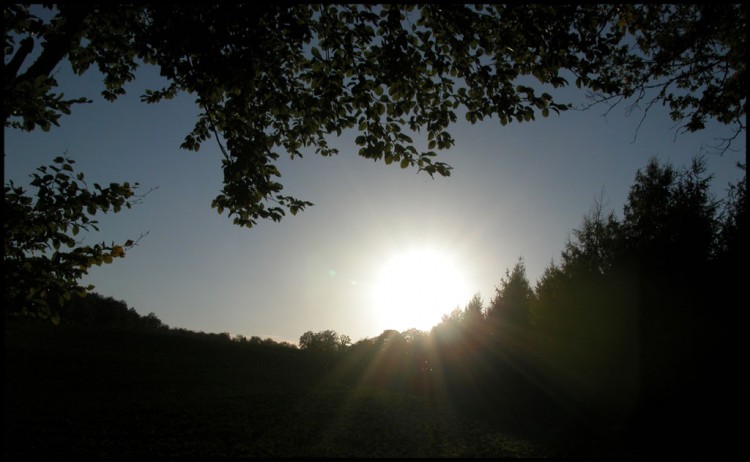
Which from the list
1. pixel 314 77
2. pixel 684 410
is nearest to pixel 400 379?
pixel 684 410

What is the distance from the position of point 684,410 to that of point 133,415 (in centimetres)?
1887

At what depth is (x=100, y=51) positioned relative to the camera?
761 cm

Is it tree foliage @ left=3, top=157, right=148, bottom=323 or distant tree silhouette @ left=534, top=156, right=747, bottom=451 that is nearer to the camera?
tree foliage @ left=3, top=157, right=148, bottom=323

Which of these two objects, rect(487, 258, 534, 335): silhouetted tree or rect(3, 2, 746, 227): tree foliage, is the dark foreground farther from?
rect(487, 258, 534, 335): silhouetted tree

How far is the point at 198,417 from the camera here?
576 inches

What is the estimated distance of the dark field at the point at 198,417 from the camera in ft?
35.0

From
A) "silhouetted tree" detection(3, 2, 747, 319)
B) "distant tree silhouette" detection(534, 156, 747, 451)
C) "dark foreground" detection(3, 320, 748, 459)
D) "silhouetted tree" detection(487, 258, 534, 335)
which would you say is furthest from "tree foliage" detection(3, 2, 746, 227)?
"silhouetted tree" detection(487, 258, 534, 335)

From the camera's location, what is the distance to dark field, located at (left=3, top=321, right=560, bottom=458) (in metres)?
10.7

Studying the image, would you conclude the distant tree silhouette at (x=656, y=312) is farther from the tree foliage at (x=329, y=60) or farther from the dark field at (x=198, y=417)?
the tree foliage at (x=329, y=60)

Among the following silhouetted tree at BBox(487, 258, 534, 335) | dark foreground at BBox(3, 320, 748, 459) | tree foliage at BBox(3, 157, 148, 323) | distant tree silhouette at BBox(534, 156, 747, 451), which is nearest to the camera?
tree foliage at BBox(3, 157, 148, 323)

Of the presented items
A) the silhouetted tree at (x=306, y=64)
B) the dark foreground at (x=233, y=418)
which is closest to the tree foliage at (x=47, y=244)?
the silhouetted tree at (x=306, y=64)

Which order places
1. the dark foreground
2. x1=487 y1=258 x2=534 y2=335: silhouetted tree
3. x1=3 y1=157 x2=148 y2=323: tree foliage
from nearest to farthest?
x1=3 y1=157 x2=148 y2=323: tree foliage → the dark foreground → x1=487 y1=258 x2=534 y2=335: silhouetted tree

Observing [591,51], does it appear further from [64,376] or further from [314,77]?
[64,376]

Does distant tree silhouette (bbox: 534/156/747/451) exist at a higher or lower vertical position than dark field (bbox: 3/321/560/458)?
higher
